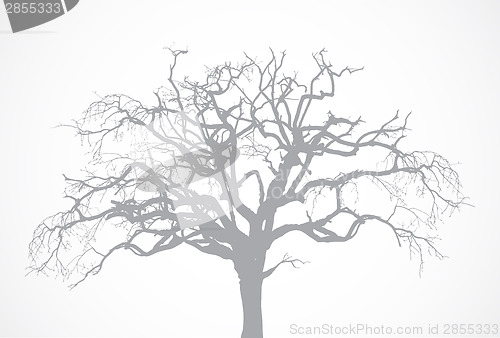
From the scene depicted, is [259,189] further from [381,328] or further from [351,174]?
[381,328]

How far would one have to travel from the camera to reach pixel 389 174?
23.0m

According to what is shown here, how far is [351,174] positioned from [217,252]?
4272mm

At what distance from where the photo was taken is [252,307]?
23.3 m

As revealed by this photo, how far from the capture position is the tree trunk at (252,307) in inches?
916

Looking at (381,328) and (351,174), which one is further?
(381,328)

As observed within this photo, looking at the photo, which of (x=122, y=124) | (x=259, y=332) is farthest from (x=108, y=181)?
(x=259, y=332)

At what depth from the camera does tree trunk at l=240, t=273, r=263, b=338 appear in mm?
23266

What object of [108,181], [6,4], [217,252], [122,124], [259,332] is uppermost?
[6,4]

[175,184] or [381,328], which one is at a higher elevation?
[175,184]

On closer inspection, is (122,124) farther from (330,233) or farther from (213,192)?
(330,233)

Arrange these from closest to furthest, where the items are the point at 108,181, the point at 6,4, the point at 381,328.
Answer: the point at 108,181, the point at 381,328, the point at 6,4

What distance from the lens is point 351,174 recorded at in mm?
22797

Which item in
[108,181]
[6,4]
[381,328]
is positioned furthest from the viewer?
[6,4]

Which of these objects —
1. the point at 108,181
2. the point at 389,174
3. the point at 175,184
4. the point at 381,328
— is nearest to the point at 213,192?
the point at 175,184
